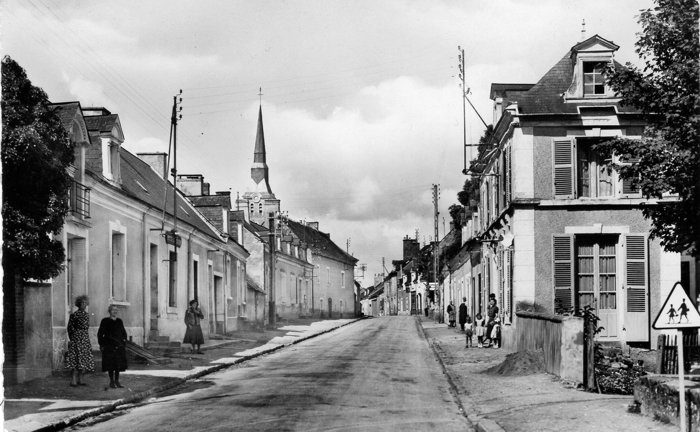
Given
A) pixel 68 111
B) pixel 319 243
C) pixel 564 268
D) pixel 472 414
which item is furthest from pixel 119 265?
pixel 319 243

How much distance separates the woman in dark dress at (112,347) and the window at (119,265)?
7.74 meters

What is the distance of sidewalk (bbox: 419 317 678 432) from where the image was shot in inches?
408

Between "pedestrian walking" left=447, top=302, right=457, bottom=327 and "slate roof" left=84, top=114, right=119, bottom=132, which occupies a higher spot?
"slate roof" left=84, top=114, right=119, bottom=132

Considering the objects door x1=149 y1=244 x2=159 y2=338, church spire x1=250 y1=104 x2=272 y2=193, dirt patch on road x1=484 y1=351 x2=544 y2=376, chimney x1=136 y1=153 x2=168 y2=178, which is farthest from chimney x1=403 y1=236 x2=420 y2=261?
dirt patch on road x1=484 y1=351 x2=544 y2=376

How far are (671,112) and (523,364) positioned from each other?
719 cm

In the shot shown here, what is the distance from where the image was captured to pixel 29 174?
1274 centimetres

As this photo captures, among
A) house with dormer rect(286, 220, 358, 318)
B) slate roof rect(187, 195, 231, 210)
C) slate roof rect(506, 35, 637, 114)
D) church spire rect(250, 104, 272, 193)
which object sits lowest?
house with dormer rect(286, 220, 358, 318)

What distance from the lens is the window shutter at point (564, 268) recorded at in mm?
22984

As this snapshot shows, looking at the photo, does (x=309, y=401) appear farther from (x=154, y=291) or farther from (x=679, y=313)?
(x=154, y=291)

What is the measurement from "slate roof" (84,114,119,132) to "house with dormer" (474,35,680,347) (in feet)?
35.5

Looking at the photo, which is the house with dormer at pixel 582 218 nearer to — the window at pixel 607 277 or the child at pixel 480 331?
the window at pixel 607 277

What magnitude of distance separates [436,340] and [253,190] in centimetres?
6929

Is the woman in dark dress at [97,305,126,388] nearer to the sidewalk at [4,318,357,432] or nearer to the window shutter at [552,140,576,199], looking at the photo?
the sidewalk at [4,318,357,432]

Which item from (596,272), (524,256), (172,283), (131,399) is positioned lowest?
(131,399)
